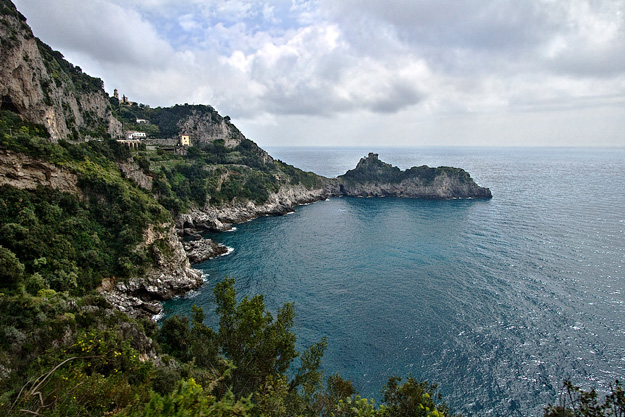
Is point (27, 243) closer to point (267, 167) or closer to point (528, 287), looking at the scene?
point (528, 287)

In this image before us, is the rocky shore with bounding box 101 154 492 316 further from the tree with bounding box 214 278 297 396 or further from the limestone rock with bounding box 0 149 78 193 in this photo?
the tree with bounding box 214 278 297 396

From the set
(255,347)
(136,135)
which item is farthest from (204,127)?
(255,347)

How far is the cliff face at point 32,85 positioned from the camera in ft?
133

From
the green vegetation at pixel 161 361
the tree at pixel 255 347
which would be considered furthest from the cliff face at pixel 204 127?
the tree at pixel 255 347

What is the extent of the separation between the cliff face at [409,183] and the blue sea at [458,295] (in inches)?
1202

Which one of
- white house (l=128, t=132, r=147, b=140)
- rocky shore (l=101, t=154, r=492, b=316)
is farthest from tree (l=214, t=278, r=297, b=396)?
white house (l=128, t=132, r=147, b=140)

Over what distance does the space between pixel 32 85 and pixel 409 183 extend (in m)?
106

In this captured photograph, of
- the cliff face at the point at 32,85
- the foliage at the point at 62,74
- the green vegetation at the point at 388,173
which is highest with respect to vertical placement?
the foliage at the point at 62,74

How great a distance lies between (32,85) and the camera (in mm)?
43938

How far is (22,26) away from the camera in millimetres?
44094

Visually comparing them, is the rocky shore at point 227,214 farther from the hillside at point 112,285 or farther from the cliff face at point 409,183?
the hillside at point 112,285

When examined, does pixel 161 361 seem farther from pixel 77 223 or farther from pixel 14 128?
pixel 14 128

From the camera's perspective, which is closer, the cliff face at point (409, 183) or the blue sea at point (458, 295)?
the blue sea at point (458, 295)

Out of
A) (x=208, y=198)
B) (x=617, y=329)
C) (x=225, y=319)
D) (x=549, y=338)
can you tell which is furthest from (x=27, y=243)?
(x=617, y=329)
